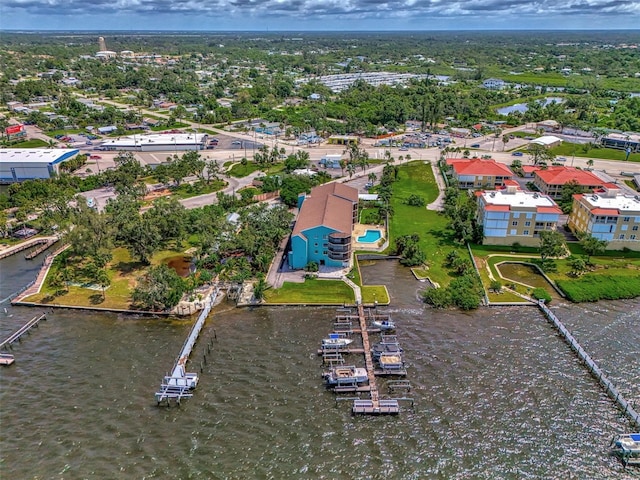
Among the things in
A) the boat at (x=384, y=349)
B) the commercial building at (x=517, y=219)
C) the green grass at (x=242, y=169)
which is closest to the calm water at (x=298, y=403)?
the boat at (x=384, y=349)

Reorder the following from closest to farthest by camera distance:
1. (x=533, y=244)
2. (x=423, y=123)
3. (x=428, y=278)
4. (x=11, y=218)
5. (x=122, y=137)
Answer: (x=428, y=278)
(x=533, y=244)
(x=11, y=218)
(x=122, y=137)
(x=423, y=123)

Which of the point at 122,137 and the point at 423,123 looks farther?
the point at 423,123

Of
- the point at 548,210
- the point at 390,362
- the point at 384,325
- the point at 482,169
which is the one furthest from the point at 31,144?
the point at 548,210

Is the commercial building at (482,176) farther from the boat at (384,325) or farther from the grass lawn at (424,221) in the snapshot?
the boat at (384,325)

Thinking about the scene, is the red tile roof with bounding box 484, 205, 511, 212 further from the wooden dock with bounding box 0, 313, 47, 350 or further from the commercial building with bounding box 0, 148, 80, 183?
the commercial building with bounding box 0, 148, 80, 183

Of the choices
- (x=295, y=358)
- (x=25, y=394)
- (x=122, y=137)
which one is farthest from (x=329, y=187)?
(x=122, y=137)

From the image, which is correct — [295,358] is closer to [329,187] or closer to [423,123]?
[329,187]

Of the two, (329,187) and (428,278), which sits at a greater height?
(329,187)

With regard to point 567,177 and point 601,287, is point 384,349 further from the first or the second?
point 567,177
